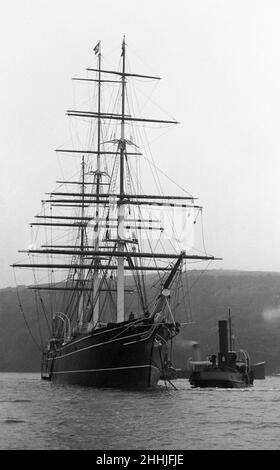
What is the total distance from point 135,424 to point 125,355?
18.1 m

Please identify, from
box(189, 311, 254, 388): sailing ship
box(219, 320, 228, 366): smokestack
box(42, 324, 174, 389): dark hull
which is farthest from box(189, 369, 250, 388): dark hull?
box(42, 324, 174, 389): dark hull

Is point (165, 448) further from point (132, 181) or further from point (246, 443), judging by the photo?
point (132, 181)

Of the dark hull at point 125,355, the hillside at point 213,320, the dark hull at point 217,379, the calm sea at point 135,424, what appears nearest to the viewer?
the calm sea at point 135,424

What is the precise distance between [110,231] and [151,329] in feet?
44.2

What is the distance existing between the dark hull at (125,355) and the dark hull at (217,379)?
1208 centimetres

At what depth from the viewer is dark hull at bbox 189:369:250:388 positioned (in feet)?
193

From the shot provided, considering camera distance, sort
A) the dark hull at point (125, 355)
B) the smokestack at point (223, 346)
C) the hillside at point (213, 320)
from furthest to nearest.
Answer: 1. the hillside at point (213, 320)
2. the smokestack at point (223, 346)
3. the dark hull at point (125, 355)

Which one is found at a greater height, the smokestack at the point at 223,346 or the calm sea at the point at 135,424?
the smokestack at the point at 223,346

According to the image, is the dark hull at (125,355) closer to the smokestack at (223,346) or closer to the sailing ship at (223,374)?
the sailing ship at (223,374)

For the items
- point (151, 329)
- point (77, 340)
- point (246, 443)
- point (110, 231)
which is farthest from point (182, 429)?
point (110, 231)

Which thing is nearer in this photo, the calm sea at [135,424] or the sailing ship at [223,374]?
the calm sea at [135,424]

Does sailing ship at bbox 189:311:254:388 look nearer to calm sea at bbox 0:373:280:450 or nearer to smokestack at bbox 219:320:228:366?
smokestack at bbox 219:320:228:366

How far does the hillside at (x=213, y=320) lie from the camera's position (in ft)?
468

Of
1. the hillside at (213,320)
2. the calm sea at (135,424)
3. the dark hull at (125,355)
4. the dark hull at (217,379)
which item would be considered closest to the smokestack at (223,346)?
the dark hull at (217,379)
